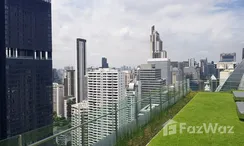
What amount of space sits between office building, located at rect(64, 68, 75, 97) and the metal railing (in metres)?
44.3

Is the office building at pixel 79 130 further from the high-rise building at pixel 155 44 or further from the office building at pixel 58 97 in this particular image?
the high-rise building at pixel 155 44

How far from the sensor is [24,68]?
46.2 metres

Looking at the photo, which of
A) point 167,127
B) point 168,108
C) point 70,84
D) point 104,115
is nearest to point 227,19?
point 168,108

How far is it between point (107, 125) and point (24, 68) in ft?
151

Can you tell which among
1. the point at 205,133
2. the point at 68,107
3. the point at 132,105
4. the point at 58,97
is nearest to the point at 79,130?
the point at 132,105

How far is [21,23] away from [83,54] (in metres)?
18.8

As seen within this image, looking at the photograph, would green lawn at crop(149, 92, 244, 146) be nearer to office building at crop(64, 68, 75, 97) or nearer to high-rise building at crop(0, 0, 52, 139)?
high-rise building at crop(0, 0, 52, 139)

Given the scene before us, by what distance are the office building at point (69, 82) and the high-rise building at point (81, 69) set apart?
1.39 meters

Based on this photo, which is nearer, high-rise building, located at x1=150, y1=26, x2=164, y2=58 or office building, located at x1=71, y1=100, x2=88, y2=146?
office building, located at x1=71, y1=100, x2=88, y2=146

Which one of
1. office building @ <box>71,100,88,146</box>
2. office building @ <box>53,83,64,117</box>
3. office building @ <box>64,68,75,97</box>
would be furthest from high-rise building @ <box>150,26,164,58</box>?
office building @ <box>71,100,88,146</box>

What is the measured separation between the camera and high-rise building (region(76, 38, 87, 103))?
48031 mm

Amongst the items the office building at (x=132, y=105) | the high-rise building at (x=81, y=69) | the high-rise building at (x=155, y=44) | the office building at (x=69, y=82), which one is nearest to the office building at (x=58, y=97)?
the office building at (x=69, y=82)

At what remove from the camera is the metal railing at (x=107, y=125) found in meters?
2.61

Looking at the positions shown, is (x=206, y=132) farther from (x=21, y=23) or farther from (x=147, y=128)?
(x=21, y=23)
